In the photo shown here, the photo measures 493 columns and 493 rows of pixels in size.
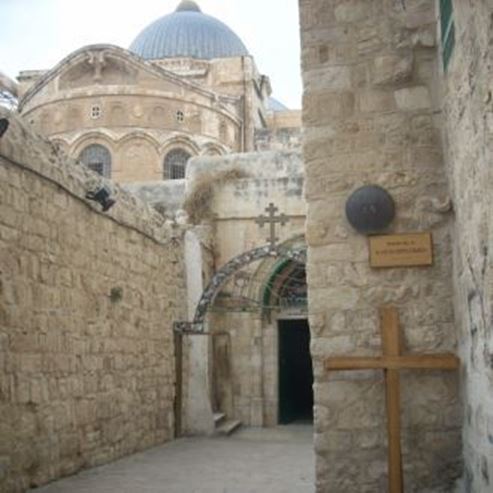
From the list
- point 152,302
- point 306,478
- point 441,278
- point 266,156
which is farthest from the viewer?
point 266,156

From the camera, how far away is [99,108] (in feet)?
79.7

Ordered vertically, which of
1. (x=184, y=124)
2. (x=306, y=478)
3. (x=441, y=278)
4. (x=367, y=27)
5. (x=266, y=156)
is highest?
(x=184, y=124)

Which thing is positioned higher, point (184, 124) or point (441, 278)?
point (184, 124)

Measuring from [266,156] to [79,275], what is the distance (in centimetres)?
681

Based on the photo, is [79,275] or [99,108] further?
[99,108]

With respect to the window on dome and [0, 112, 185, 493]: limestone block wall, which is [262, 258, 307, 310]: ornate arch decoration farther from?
the window on dome

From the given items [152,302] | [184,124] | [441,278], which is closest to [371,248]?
[441,278]

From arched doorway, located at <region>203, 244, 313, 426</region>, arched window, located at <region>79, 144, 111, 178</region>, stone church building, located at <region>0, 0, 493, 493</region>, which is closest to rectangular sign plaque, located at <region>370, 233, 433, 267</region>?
stone church building, located at <region>0, 0, 493, 493</region>

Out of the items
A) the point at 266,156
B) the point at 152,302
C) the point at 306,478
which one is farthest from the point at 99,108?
the point at 306,478

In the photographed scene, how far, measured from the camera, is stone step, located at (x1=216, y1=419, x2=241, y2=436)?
34.8ft

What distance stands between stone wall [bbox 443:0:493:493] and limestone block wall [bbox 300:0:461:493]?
0.21 m

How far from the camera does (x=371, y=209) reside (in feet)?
15.0

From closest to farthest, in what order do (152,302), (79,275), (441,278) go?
(441,278) → (79,275) → (152,302)

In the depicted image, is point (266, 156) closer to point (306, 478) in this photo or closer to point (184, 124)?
point (306, 478)
